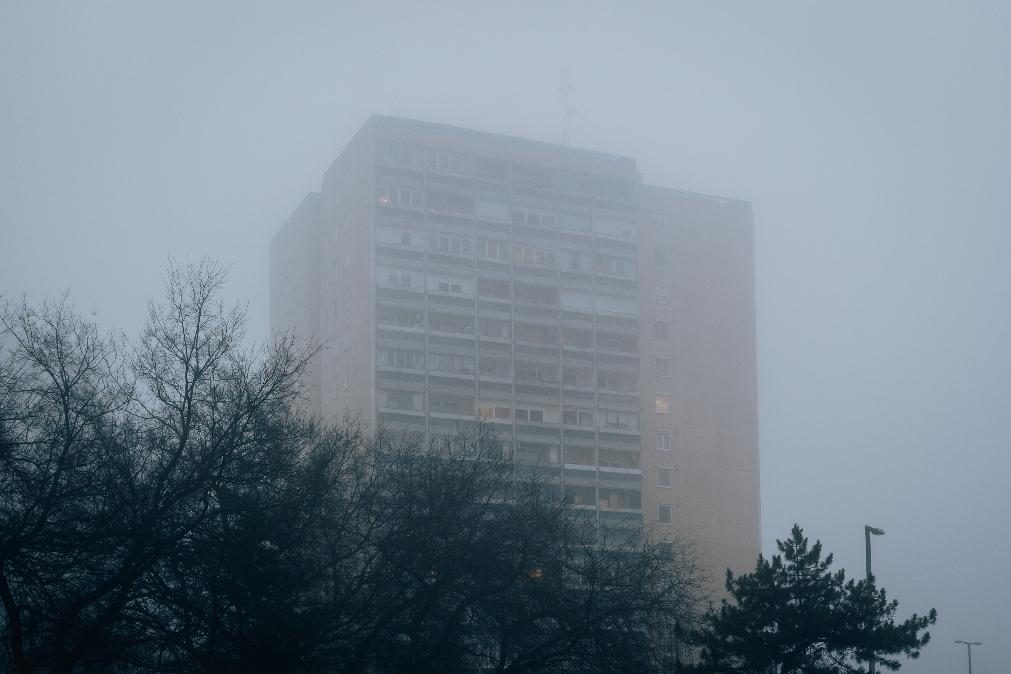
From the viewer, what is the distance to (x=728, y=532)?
3878 inches

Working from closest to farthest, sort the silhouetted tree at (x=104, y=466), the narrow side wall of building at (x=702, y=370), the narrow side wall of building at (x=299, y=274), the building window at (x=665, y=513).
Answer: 1. the silhouetted tree at (x=104, y=466)
2. the building window at (x=665, y=513)
3. the narrow side wall of building at (x=702, y=370)
4. the narrow side wall of building at (x=299, y=274)

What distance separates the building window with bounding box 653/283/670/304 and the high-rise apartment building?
0.34 feet

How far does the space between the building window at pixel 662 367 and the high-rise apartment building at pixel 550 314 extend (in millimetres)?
168

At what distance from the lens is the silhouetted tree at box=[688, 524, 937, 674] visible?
133 feet

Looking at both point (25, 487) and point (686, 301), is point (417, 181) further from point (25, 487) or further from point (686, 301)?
point (25, 487)

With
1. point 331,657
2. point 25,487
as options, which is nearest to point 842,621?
point 331,657

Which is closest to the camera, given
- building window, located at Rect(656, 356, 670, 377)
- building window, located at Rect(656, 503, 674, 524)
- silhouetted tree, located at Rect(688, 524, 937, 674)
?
silhouetted tree, located at Rect(688, 524, 937, 674)

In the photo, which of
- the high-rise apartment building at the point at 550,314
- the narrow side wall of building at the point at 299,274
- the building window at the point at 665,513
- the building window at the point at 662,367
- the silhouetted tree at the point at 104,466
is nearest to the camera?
the silhouetted tree at the point at 104,466

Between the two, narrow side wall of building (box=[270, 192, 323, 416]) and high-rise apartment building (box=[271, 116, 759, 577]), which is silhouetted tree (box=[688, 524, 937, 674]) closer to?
high-rise apartment building (box=[271, 116, 759, 577])

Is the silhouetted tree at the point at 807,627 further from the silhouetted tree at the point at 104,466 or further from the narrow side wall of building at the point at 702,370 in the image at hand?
the narrow side wall of building at the point at 702,370

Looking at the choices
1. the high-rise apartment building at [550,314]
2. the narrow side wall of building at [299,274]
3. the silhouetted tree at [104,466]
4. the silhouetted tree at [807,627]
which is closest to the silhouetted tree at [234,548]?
the silhouetted tree at [104,466]

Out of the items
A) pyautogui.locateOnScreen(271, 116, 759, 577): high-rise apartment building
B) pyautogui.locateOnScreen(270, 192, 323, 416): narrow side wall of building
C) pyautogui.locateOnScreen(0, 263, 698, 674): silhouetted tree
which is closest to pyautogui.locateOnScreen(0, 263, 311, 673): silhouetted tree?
pyautogui.locateOnScreen(0, 263, 698, 674): silhouetted tree

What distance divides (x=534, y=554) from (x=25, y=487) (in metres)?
13.2

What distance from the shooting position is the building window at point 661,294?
103 m
